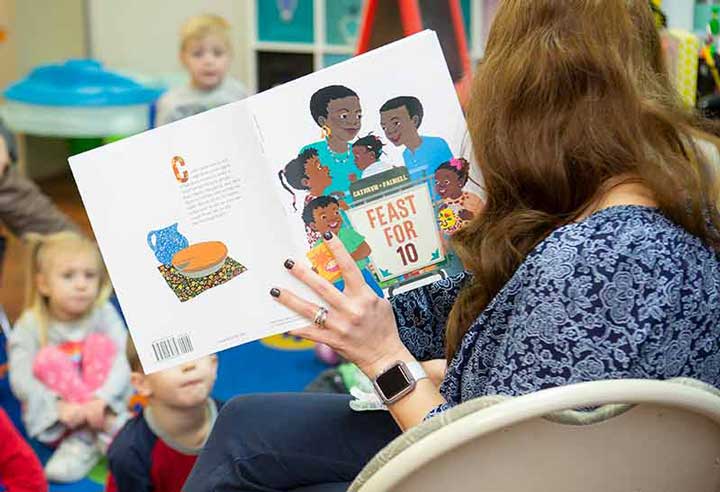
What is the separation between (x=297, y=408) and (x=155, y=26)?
340cm

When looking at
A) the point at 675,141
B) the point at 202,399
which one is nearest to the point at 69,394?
the point at 202,399

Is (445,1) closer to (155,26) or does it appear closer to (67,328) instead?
(67,328)

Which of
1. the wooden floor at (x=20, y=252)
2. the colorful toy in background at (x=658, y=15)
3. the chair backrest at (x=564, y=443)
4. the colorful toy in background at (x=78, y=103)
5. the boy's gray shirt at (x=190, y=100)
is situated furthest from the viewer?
the colorful toy in background at (x=78, y=103)

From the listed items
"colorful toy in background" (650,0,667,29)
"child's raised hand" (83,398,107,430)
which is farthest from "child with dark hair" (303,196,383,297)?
"child's raised hand" (83,398,107,430)

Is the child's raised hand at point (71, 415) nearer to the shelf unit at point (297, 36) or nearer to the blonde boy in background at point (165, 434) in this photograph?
the blonde boy in background at point (165, 434)

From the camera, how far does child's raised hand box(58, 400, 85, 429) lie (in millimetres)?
2172

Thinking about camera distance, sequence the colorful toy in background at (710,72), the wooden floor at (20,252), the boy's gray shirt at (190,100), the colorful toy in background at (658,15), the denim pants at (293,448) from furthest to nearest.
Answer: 1. the boy's gray shirt at (190,100)
2. the wooden floor at (20,252)
3. the colorful toy in background at (710,72)
4. the denim pants at (293,448)
5. the colorful toy in background at (658,15)

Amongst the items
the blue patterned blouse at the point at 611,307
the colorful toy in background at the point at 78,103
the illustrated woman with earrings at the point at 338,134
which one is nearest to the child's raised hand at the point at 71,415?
the illustrated woman with earrings at the point at 338,134

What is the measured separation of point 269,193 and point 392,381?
0.23 metres

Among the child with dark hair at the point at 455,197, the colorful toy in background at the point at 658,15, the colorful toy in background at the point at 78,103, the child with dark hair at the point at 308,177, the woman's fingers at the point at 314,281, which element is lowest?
the woman's fingers at the point at 314,281

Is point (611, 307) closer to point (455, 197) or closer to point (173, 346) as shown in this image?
point (455, 197)

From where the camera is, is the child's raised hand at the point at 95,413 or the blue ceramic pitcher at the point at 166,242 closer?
the blue ceramic pitcher at the point at 166,242

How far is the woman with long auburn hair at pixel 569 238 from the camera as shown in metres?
0.86

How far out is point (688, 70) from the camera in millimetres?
1778
